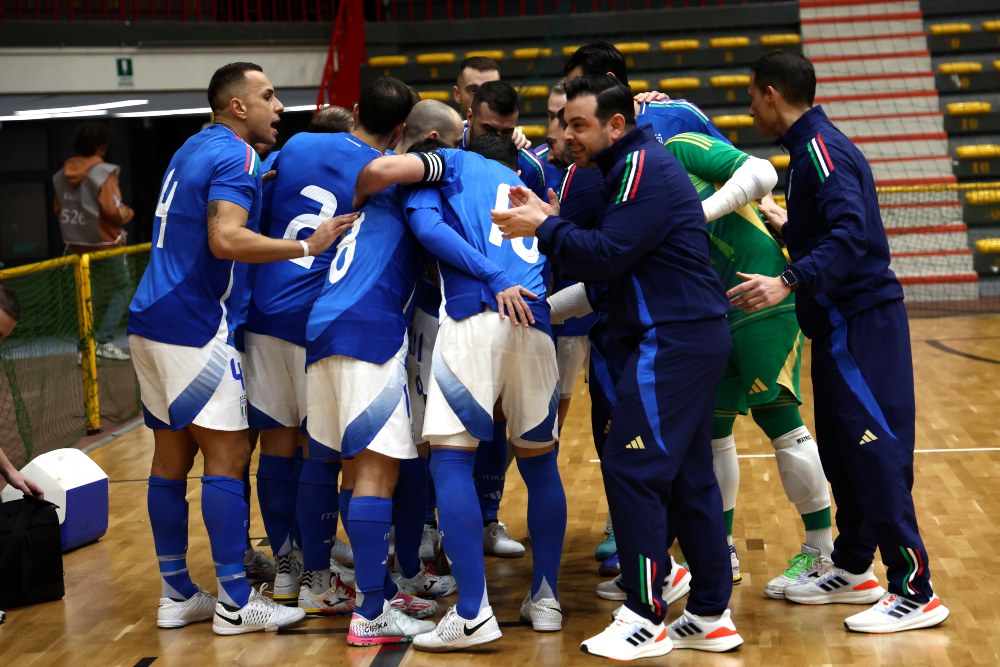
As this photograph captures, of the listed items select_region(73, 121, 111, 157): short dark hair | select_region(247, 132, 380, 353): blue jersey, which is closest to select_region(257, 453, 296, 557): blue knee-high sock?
select_region(247, 132, 380, 353): blue jersey

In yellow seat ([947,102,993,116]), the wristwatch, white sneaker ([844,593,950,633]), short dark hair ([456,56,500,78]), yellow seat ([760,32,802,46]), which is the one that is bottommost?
white sneaker ([844,593,950,633])

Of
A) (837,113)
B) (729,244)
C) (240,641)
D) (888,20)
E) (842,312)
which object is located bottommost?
(240,641)

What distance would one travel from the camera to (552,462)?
3910 millimetres

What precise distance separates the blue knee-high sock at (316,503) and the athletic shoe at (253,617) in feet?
0.69

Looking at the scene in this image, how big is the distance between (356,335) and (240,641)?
1.07 meters

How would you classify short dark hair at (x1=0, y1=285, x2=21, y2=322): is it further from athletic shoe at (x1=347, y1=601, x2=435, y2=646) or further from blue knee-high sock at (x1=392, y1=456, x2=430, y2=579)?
athletic shoe at (x1=347, y1=601, x2=435, y2=646)

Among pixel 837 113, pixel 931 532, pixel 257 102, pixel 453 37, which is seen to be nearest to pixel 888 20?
pixel 837 113

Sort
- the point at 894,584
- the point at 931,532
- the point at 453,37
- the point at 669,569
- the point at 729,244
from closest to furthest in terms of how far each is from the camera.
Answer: the point at 894,584
the point at 669,569
the point at 729,244
the point at 931,532
the point at 453,37

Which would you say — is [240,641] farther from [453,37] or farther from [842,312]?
[453,37]

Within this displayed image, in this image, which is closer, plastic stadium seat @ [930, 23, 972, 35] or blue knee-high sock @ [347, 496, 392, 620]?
blue knee-high sock @ [347, 496, 392, 620]

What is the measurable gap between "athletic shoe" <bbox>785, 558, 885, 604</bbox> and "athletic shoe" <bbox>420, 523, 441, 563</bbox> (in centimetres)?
143

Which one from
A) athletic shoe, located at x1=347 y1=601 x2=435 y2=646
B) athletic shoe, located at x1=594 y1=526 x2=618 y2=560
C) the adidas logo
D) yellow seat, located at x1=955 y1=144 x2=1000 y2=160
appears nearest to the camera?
the adidas logo

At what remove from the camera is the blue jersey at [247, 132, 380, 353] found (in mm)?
4051

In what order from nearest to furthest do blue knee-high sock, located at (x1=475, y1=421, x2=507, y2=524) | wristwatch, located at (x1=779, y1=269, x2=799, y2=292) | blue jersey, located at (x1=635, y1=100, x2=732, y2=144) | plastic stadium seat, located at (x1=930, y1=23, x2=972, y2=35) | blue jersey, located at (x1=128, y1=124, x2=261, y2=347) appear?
wristwatch, located at (x1=779, y1=269, x2=799, y2=292), blue jersey, located at (x1=128, y1=124, x2=261, y2=347), blue jersey, located at (x1=635, y1=100, x2=732, y2=144), blue knee-high sock, located at (x1=475, y1=421, x2=507, y2=524), plastic stadium seat, located at (x1=930, y1=23, x2=972, y2=35)
